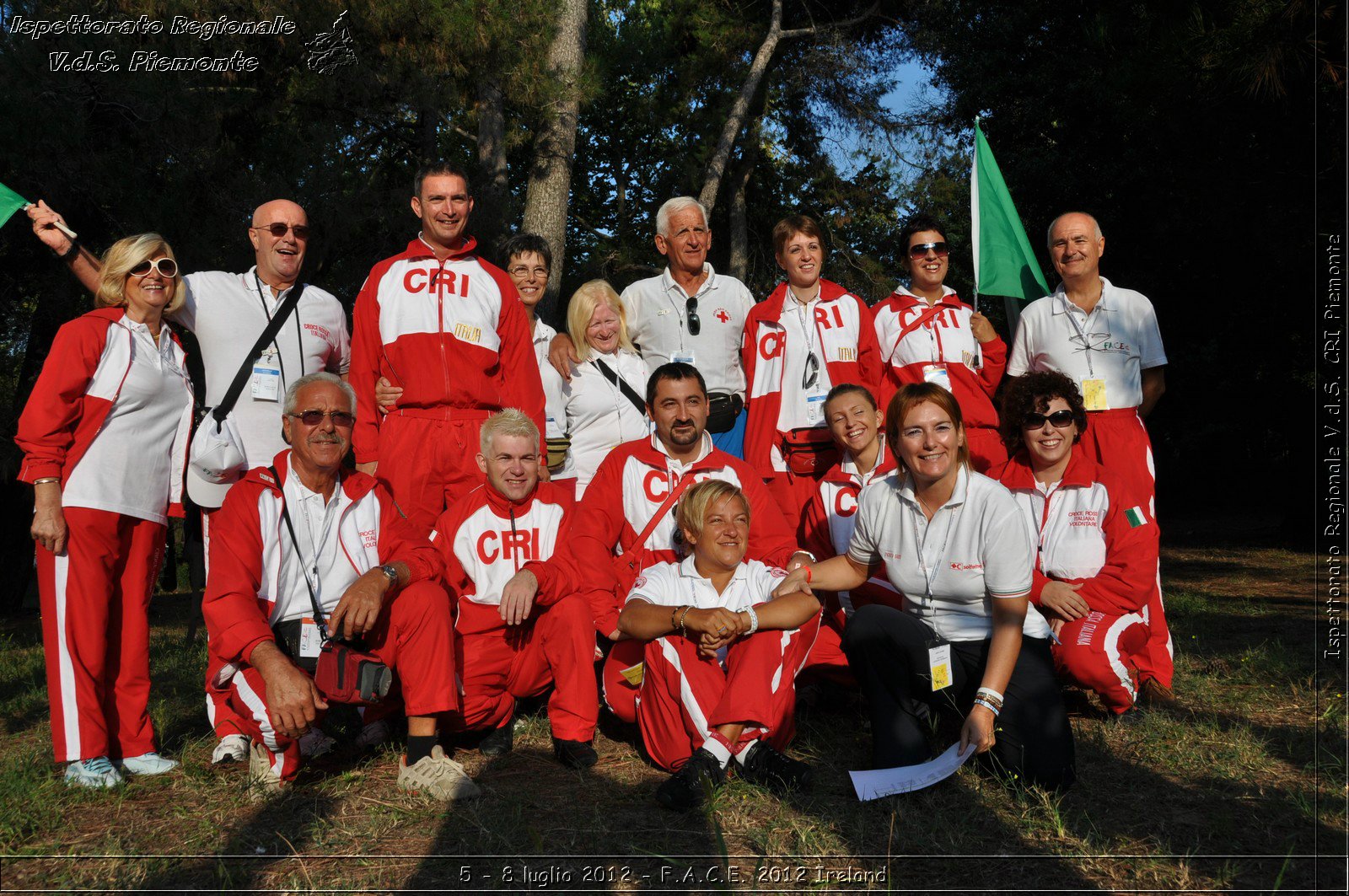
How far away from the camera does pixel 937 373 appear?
5.14 meters

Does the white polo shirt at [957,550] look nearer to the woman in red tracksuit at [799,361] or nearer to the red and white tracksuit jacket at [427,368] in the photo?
the woman in red tracksuit at [799,361]

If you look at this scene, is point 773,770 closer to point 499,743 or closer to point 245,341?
point 499,743

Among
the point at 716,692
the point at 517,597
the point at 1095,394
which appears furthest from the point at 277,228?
the point at 1095,394

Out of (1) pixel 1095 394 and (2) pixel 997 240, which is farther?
(2) pixel 997 240

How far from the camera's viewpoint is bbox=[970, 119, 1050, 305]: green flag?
6145 mm

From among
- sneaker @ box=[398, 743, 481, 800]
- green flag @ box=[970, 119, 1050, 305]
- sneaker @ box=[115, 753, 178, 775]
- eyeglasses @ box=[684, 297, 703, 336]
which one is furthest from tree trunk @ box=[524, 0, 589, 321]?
sneaker @ box=[398, 743, 481, 800]

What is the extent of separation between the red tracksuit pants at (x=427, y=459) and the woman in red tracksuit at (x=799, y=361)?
1539mm

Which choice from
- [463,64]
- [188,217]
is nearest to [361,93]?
[463,64]

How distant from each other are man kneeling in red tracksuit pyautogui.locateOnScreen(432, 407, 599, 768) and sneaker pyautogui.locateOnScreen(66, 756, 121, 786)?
1.32m

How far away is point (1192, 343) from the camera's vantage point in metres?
14.7

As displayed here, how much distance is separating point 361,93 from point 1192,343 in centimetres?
1209

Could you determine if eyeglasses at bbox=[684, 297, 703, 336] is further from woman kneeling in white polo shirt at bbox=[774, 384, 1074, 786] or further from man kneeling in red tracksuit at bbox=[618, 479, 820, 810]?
woman kneeling in white polo shirt at bbox=[774, 384, 1074, 786]

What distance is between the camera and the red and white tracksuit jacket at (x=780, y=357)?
209 inches

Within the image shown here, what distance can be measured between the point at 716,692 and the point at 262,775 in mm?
1735
